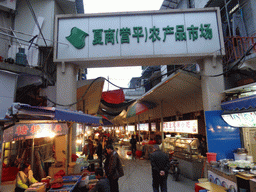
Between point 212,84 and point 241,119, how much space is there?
2259mm

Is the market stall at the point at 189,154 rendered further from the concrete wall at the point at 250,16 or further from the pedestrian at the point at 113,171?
the concrete wall at the point at 250,16

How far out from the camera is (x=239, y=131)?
759 cm

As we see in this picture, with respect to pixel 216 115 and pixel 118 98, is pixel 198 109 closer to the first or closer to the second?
pixel 216 115

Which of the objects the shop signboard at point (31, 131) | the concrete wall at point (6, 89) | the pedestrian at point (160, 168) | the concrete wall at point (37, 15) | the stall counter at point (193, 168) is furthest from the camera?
the concrete wall at point (37, 15)

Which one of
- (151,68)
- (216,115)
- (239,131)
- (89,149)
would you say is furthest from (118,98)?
(151,68)

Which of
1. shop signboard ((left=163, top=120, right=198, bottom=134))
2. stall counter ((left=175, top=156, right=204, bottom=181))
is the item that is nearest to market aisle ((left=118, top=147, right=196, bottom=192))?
stall counter ((left=175, top=156, right=204, bottom=181))

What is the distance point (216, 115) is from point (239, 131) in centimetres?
116

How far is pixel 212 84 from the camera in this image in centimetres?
833

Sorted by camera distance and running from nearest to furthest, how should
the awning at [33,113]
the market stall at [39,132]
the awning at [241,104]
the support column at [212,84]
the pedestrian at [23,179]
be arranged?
the awning at [33,113]
the market stall at [39,132]
the pedestrian at [23,179]
the awning at [241,104]
the support column at [212,84]

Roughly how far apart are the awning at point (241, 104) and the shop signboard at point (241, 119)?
254mm

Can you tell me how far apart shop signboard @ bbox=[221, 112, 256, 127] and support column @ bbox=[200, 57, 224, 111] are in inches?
29.6

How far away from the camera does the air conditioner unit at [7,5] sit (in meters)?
8.69

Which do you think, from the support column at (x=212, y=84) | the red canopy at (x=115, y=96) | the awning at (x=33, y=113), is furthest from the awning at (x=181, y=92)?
the awning at (x=33, y=113)

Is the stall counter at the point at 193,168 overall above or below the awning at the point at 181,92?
below
